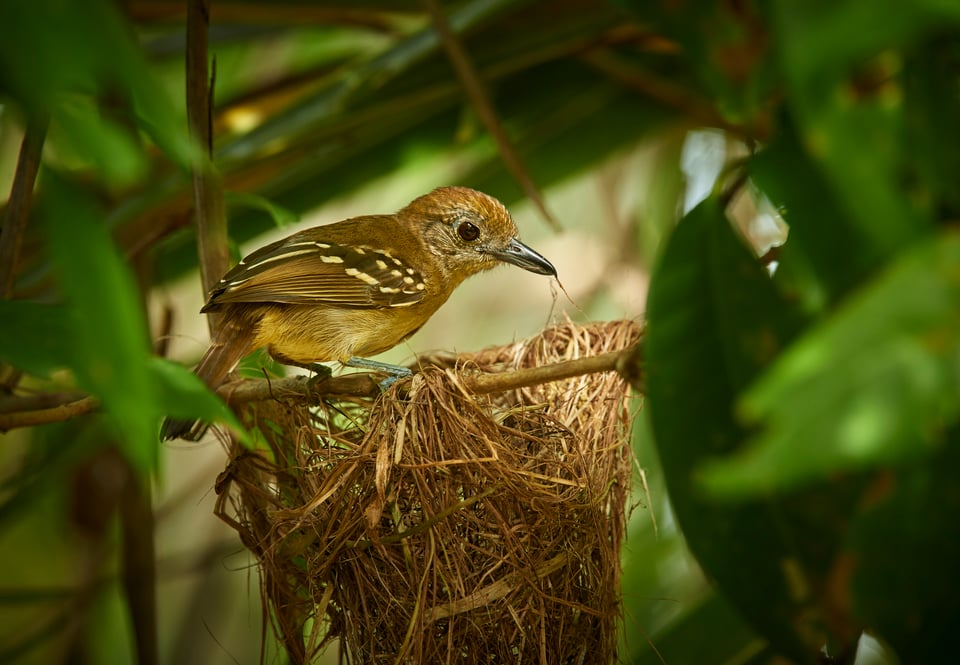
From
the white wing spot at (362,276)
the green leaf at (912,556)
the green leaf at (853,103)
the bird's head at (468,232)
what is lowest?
the green leaf at (912,556)

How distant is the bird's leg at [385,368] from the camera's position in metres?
2.65

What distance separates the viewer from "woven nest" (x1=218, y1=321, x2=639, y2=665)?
233 centimetres

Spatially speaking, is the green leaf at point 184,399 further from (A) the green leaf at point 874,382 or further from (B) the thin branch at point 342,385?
(B) the thin branch at point 342,385

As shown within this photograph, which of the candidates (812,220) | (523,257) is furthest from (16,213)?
(523,257)

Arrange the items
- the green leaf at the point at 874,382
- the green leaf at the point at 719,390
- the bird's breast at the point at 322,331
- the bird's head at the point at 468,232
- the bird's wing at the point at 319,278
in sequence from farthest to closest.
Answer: the bird's head at the point at 468,232
the bird's breast at the point at 322,331
the bird's wing at the point at 319,278
the green leaf at the point at 719,390
the green leaf at the point at 874,382

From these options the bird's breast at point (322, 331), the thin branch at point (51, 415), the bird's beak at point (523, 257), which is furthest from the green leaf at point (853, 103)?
the bird's beak at point (523, 257)

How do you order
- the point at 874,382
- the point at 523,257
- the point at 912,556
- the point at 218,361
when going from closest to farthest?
the point at 874,382 → the point at 912,556 → the point at 218,361 → the point at 523,257

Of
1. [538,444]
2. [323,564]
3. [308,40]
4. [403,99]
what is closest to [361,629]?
[323,564]

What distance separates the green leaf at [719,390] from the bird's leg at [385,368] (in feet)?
4.37

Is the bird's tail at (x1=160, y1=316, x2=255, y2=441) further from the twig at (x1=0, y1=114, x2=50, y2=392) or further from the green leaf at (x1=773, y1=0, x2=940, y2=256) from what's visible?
the green leaf at (x1=773, y1=0, x2=940, y2=256)

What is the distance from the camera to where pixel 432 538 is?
2320 mm

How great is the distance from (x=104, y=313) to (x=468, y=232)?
9.80 ft

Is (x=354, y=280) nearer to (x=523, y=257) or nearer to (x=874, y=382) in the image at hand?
(x=523, y=257)

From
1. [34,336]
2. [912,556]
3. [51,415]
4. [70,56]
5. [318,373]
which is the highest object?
[318,373]
